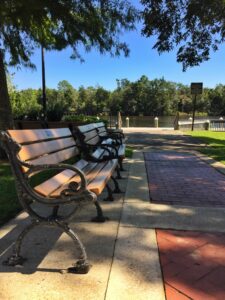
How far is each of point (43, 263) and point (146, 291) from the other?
3.06 ft

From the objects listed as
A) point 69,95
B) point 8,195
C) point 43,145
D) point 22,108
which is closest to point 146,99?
point 69,95

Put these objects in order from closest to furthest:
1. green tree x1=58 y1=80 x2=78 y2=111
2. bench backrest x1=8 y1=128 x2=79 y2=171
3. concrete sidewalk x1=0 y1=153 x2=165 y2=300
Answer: concrete sidewalk x1=0 y1=153 x2=165 y2=300
bench backrest x1=8 y1=128 x2=79 y2=171
green tree x1=58 y1=80 x2=78 y2=111

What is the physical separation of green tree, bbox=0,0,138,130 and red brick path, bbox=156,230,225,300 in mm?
6389

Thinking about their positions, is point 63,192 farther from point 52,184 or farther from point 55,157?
point 55,157

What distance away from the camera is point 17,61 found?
39.1 feet

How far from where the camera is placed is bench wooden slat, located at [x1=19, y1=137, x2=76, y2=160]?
129 inches

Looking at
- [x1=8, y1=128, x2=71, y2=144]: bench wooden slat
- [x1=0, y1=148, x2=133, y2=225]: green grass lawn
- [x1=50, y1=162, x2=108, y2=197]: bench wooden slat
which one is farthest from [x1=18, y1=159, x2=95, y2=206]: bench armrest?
[x1=0, y1=148, x2=133, y2=225]: green grass lawn

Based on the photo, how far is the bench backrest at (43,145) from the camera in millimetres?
3312

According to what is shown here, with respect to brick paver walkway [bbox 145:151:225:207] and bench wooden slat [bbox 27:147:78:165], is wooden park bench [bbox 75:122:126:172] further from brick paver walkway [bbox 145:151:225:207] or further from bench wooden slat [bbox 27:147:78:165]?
brick paver walkway [bbox 145:151:225:207]

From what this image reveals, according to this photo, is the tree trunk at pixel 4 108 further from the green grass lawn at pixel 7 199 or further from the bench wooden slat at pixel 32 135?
the bench wooden slat at pixel 32 135

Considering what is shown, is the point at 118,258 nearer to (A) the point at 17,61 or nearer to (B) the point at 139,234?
(B) the point at 139,234

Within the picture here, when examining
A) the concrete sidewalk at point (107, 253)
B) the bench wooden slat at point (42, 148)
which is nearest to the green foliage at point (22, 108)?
the bench wooden slat at point (42, 148)

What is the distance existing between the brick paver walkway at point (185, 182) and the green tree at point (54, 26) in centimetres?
408

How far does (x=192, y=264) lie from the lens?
321 centimetres
